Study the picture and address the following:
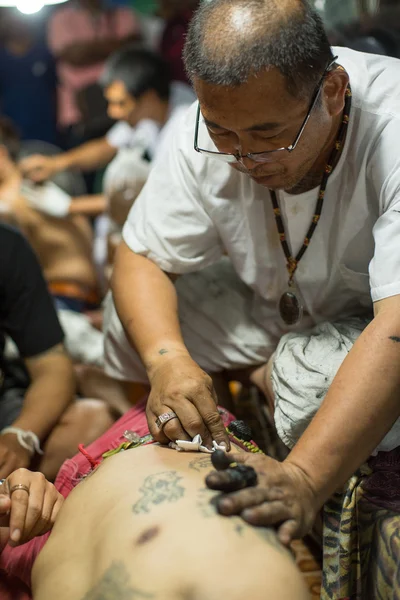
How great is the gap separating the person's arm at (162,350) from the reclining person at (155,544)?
0.08 metres

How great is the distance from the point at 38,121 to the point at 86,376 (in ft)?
8.47

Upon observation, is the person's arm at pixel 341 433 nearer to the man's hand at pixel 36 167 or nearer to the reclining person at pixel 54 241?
the reclining person at pixel 54 241

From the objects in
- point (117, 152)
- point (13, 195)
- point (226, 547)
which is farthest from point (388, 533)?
point (117, 152)

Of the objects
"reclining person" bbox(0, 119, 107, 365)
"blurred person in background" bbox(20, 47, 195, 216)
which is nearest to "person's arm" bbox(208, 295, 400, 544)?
"reclining person" bbox(0, 119, 107, 365)

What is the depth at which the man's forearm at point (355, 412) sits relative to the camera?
114 centimetres

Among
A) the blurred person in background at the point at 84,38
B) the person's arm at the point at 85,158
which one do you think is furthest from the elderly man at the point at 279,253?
the blurred person in background at the point at 84,38

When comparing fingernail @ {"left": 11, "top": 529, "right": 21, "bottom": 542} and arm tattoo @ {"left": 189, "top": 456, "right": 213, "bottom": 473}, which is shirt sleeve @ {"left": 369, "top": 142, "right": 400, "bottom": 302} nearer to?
arm tattoo @ {"left": 189, "top": 456, "right": 213, "bottom": 473}

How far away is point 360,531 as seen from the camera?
1.33 meters

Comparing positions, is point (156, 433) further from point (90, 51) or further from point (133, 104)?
point (90, 51)

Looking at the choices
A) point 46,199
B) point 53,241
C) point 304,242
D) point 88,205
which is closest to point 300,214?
point 304,242

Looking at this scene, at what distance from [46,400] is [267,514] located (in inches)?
37.0

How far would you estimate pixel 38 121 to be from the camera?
4.41m

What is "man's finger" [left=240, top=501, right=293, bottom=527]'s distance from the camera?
992 millimetres

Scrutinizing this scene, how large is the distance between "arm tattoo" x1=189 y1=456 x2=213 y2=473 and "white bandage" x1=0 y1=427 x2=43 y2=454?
0.70 m
